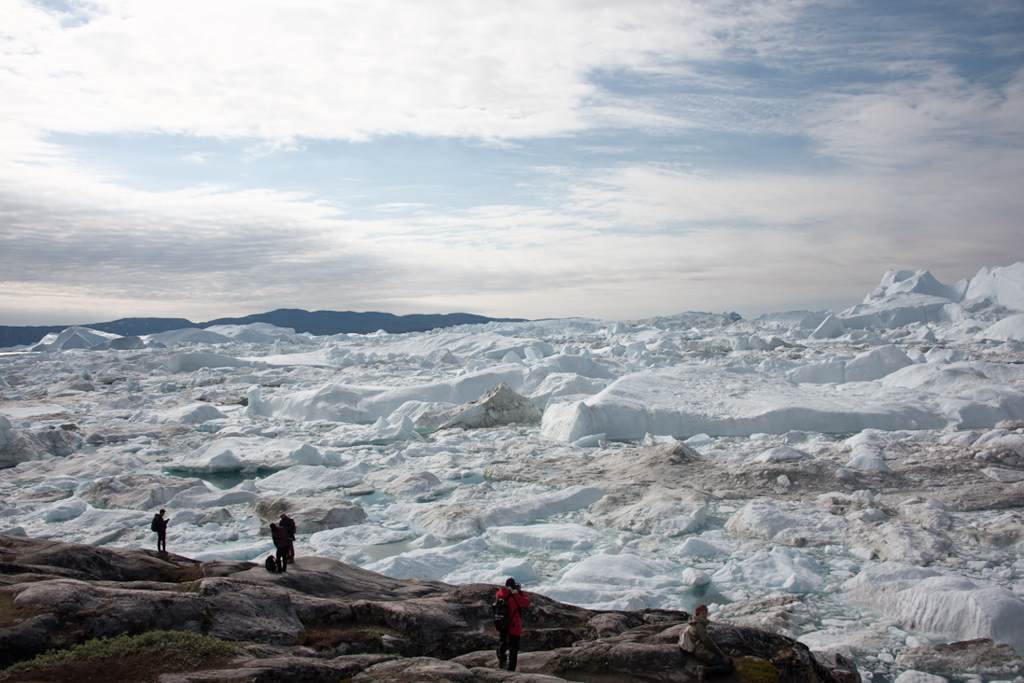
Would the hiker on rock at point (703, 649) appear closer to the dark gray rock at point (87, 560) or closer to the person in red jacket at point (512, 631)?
the person in red jacket at point (512, 631)

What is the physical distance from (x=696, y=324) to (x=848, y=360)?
149 feet

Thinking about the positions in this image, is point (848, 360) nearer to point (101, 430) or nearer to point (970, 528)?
point (970, 528)

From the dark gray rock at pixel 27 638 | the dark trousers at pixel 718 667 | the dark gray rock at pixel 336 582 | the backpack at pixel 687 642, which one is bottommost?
the dark gray rock at pixel 336 582

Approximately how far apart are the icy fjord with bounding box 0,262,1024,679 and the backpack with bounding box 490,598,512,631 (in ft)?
8.53

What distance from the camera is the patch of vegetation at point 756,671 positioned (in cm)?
429

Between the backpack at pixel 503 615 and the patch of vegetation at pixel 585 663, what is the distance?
53 cm

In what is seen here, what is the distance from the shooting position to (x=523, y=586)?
278 inches

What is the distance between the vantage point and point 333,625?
5.27 metres

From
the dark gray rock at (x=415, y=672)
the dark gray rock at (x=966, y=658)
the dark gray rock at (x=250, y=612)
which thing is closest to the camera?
the dark gray rock at (x=415, y=672)

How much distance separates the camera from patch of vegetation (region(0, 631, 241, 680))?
3.93 metres

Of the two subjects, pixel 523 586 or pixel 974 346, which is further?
pixel 974 346

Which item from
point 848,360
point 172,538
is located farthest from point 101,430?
point 848,360

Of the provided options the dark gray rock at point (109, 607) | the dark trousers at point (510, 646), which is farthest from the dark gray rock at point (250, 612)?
the dark trousers at point (510, 646)

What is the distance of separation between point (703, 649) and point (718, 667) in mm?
155
